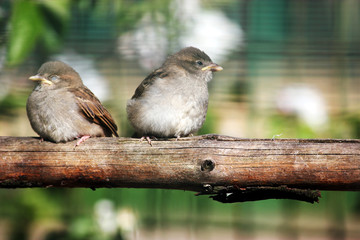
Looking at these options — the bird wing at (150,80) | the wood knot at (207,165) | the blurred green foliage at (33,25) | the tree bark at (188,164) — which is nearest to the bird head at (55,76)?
the blurred green foliage at (33,25)

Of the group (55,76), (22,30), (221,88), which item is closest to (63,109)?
(55,76)

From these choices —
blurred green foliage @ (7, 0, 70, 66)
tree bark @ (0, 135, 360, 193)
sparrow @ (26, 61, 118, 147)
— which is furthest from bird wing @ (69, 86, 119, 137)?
tree bark @ (0, 135, 360, 193)

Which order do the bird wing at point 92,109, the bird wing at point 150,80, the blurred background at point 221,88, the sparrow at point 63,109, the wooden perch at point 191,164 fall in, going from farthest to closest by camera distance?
1. the blurred background at point 221,88
2. the bird wing at point 150,80
3. the bird wing at point 92,109
4. the sparrow at point 63,109
5. the wooden perch at point 191,164

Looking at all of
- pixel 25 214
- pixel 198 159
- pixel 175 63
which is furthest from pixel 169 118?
pixel 25 214

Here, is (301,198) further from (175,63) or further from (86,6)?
(86,6)

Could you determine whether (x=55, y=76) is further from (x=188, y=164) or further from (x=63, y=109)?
(x=188, y=164)

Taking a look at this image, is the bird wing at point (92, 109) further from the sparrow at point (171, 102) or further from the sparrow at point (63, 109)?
the sparrow at point (171, 102)

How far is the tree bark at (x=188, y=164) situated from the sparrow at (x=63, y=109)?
0.33m

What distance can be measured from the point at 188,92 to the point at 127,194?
158 centimetres

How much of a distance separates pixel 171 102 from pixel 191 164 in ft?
3.72

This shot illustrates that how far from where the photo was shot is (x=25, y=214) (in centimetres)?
455

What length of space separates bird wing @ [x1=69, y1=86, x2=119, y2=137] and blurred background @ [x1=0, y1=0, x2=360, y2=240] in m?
0.82

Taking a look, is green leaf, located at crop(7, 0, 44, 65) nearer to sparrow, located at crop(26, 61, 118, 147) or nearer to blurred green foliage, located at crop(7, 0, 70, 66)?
blurred green foliage, located at crop(7, 0, 70, 66)

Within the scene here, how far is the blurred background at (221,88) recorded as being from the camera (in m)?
4.57
